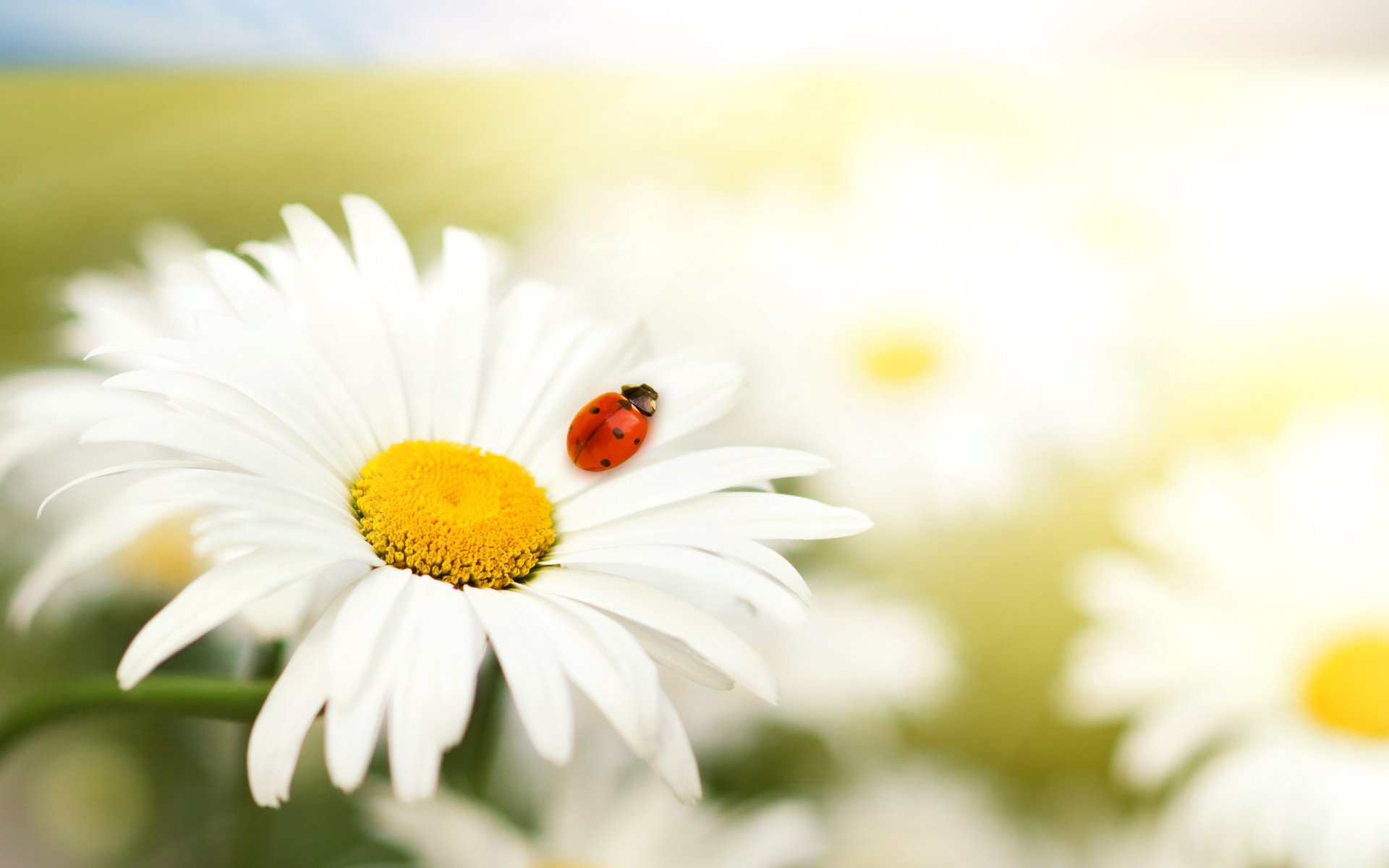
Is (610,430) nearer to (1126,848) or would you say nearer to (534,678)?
(534,678)

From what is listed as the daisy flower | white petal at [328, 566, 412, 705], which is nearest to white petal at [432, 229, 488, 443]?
the daisy flower

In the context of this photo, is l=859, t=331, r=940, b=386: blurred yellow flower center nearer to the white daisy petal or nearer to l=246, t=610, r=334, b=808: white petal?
the white daisy petal

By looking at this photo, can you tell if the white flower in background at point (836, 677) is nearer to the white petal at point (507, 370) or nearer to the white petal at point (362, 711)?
the white petal at point (507, 370)

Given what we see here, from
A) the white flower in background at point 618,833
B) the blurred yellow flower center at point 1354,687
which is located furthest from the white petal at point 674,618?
the blurred yellow flower center at point 1354,687

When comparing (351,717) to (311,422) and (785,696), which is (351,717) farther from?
(785,696)

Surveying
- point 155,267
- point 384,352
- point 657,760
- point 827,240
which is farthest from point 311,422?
point 827,240
